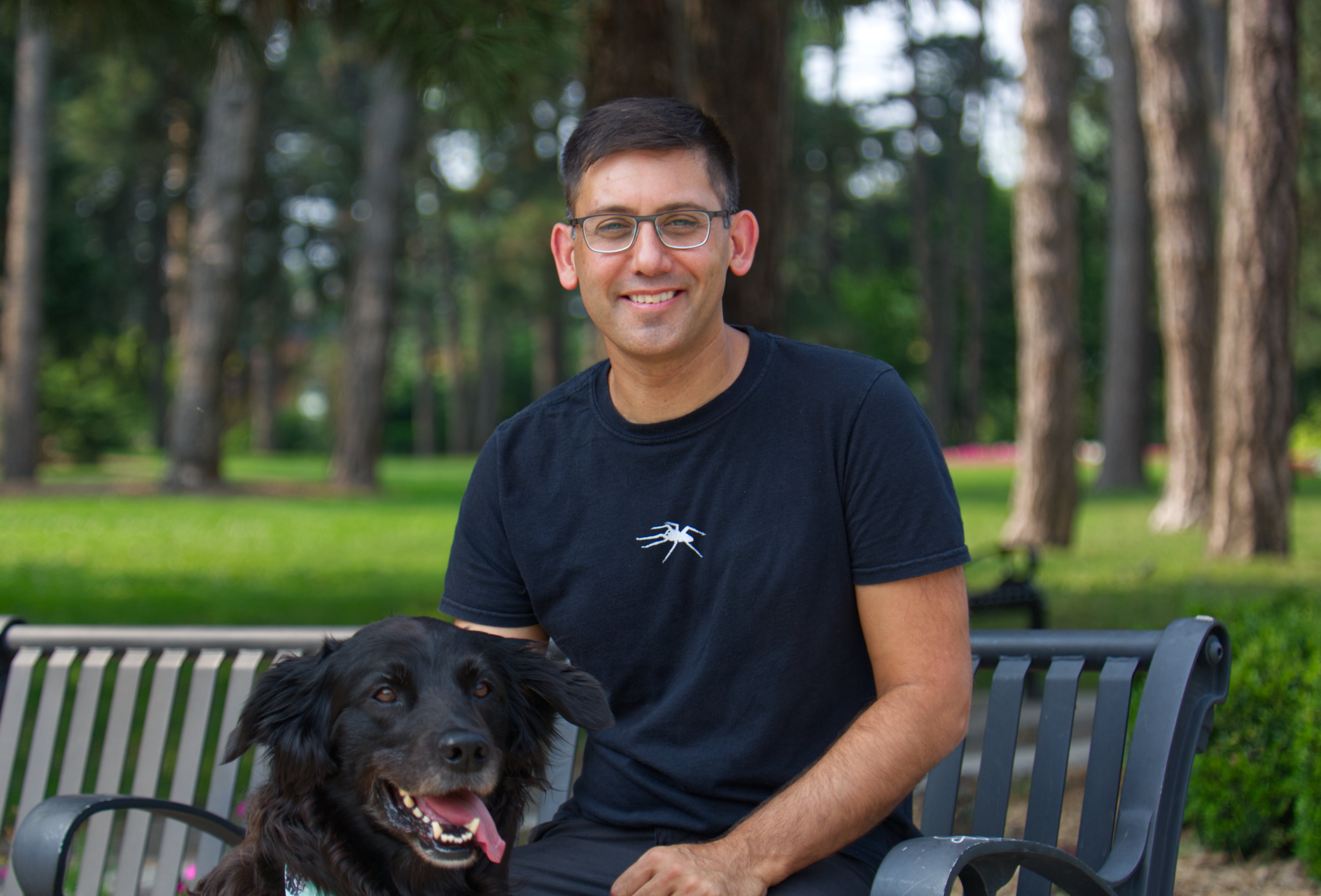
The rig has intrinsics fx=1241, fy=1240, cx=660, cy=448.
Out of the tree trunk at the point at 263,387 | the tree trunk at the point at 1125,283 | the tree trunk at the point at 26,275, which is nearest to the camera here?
the tree trunk at the point at 26,275

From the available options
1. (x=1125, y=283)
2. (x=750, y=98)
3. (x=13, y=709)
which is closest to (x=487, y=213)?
(x=1125, y=283)

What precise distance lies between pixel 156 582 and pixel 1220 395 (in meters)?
9.67

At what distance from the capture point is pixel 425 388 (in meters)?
49.9

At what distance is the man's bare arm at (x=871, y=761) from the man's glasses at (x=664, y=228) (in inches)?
31.5

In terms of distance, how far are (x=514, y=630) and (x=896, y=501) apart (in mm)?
919

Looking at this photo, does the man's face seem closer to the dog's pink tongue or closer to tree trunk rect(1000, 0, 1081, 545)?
the dog's pink tongue

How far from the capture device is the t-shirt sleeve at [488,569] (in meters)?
2.78

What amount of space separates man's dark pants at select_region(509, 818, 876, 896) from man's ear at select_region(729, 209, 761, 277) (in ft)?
3.99

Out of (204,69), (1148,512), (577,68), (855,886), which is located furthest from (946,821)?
(1148,512)

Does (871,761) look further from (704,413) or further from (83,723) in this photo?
(83,723)

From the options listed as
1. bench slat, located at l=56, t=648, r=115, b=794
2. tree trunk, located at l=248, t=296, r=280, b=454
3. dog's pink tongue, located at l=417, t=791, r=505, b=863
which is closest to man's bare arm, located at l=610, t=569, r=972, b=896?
dog's pink tongue, located at l=417, t=791, r=505, b=863

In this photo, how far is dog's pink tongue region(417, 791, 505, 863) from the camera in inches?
93.0

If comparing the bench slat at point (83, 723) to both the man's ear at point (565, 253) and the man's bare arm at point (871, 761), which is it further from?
the man's bare arm at point (871, 761)

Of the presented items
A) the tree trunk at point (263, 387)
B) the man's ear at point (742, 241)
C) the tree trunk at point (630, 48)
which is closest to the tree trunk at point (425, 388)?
the tree trunk at point (263, 387)
